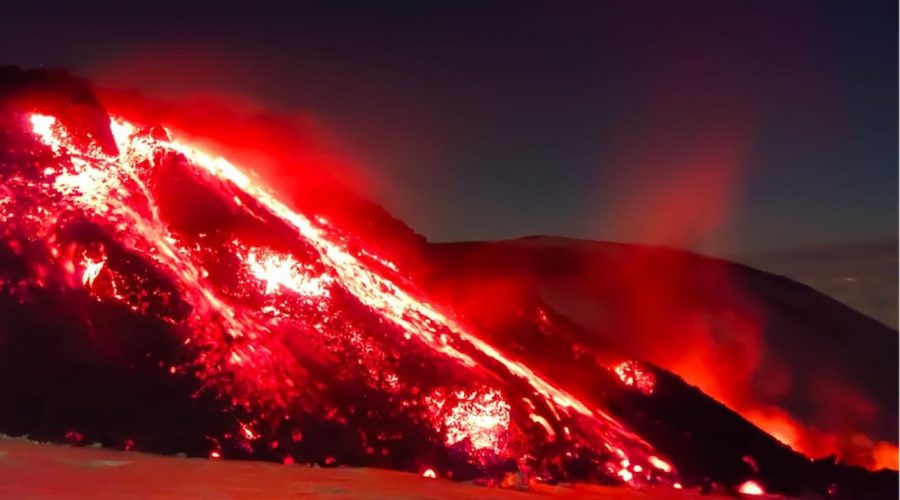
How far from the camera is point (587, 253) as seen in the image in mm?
10555

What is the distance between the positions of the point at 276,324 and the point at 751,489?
3.82 m

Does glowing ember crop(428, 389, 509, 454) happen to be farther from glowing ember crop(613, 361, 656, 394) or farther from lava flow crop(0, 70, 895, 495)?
glowing ember crop(613, 361, 656, 394)

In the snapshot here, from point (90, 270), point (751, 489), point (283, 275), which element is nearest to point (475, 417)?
point (283, 275)

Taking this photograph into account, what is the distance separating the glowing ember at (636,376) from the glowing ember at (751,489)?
1.31 m

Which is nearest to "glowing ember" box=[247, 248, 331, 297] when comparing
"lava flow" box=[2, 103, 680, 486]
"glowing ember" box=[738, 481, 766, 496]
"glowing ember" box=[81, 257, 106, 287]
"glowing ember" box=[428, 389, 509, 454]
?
"lava flow" box=[2, 103, 680, 486]

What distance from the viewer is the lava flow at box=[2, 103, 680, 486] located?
5680 millimetres

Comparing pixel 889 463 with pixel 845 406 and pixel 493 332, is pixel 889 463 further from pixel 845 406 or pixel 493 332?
pixel 493 332

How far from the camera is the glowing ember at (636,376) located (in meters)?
7.86

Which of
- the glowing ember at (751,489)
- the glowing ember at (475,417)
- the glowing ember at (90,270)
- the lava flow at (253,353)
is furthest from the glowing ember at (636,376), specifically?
the glowing ember at (90,270)

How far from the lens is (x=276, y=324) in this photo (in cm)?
623

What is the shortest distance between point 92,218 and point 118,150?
96 centimetres

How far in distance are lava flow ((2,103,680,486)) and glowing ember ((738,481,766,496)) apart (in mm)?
630

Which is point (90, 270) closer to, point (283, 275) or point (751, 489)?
point (283, 275)

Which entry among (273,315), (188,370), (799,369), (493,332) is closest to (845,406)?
(799,369)
